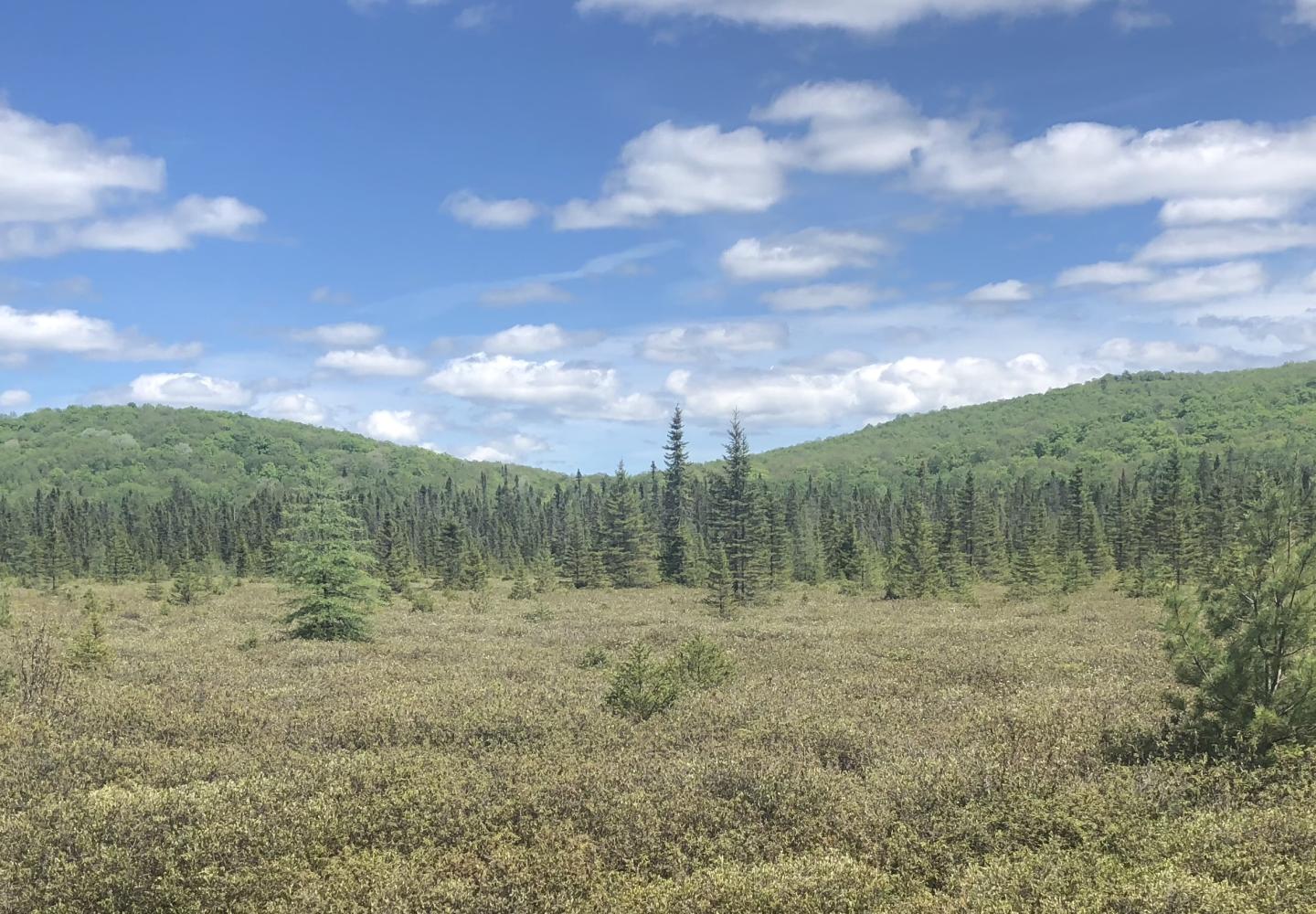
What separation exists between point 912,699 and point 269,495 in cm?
16418

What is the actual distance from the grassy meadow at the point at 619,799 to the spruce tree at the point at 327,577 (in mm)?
7836

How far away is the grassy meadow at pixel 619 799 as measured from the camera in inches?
297

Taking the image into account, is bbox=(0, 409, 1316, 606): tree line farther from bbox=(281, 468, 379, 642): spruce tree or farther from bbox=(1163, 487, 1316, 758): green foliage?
bbox=(1163, 487, 1316, 758): green foliage

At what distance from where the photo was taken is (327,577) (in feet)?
88.7

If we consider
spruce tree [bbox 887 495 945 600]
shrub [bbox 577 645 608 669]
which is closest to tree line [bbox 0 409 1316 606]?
spruce tree [bbox 887 495 945 600]

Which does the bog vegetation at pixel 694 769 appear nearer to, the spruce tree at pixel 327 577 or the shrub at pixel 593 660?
the shrub at pixel 593 660

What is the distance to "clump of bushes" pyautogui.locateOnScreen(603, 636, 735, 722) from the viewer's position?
14.5 meters

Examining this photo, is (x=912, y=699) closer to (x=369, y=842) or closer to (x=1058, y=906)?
(x=1058, y=906)

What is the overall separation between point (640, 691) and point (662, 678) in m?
0.72

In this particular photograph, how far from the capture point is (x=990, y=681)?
17.6m

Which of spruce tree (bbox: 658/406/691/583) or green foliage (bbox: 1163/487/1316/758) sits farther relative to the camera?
spruce tree (bbox: 658/406/691/583)

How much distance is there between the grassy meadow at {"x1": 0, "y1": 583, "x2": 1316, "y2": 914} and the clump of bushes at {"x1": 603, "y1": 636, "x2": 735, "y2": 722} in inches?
20.2

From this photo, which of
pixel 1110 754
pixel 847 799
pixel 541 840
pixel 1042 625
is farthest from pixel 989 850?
pixel 1042 625

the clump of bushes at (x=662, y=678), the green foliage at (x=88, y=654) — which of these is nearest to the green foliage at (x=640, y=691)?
the clump of bushes at (x=662, y=678)
